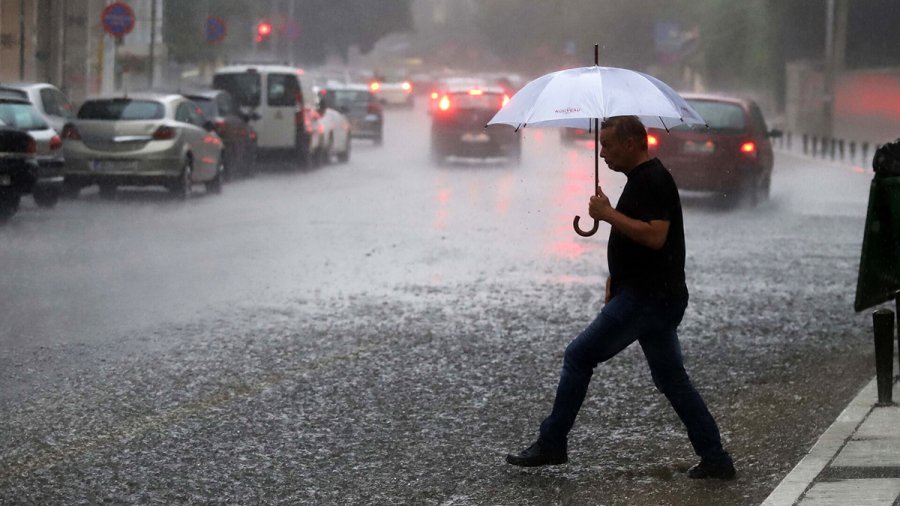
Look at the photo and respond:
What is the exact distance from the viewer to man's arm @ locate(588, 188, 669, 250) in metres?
6.73

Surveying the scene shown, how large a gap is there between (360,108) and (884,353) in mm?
38494

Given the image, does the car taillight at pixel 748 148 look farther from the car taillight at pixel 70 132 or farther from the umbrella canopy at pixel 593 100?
the umbrella canopy at pixel 593 100

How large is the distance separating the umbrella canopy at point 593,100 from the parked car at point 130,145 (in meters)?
16.9

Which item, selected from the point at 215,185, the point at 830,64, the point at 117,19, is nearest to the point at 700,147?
the point at 215,185

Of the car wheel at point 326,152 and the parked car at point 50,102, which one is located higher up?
the parked car at point 50,102

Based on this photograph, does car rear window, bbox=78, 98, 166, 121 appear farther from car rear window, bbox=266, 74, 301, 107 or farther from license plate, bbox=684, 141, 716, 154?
license plate, bbox=684, 141, 716, 154

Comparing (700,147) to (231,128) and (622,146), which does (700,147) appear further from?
(622,146)

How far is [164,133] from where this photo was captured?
24.1m

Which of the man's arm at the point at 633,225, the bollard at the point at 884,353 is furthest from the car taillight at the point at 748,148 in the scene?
the man's arm at the point at 633,225

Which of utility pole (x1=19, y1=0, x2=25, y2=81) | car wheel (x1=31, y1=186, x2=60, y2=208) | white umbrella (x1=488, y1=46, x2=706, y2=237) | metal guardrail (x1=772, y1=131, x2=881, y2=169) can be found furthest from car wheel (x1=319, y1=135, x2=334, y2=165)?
white umbrella (x1=488, y1=46, x2=706, y2=237)

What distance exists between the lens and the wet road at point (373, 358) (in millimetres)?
7148

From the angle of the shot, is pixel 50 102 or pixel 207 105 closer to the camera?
pixel 50 102

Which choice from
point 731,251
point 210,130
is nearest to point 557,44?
point 210,130

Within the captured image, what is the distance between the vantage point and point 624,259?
6.96m
